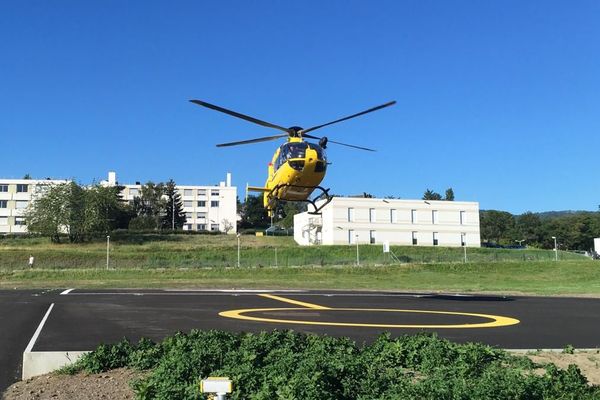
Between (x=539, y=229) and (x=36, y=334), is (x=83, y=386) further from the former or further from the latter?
(x=539, y=229)

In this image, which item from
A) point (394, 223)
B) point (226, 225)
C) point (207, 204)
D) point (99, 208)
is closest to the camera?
point (394, 223)

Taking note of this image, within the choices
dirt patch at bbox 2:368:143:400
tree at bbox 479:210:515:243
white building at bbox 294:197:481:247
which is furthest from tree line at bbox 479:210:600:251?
dirt patch at bbox 2:368:143:400

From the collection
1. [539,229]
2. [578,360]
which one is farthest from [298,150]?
[539,229]

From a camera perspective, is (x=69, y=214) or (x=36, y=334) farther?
(x=69, y=214)

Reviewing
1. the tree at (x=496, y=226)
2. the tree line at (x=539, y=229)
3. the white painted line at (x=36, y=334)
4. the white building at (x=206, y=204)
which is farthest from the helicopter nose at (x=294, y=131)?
the tree at (x=496, y=226)

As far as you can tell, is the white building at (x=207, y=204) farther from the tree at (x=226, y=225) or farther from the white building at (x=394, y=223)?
the white building at (x=394, y=223)

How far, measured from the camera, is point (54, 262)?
6397 cm

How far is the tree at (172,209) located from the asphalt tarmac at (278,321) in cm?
10916

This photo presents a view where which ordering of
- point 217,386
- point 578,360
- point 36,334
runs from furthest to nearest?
point 36,334 < point 578,360 < point 217,386

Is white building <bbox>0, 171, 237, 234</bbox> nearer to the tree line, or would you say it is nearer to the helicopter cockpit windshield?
the tree line

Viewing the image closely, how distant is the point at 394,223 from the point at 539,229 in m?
73.8

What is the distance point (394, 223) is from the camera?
87812mm

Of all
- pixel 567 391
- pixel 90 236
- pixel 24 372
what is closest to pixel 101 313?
pixel 24 372

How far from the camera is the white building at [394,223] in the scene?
85.2 m
